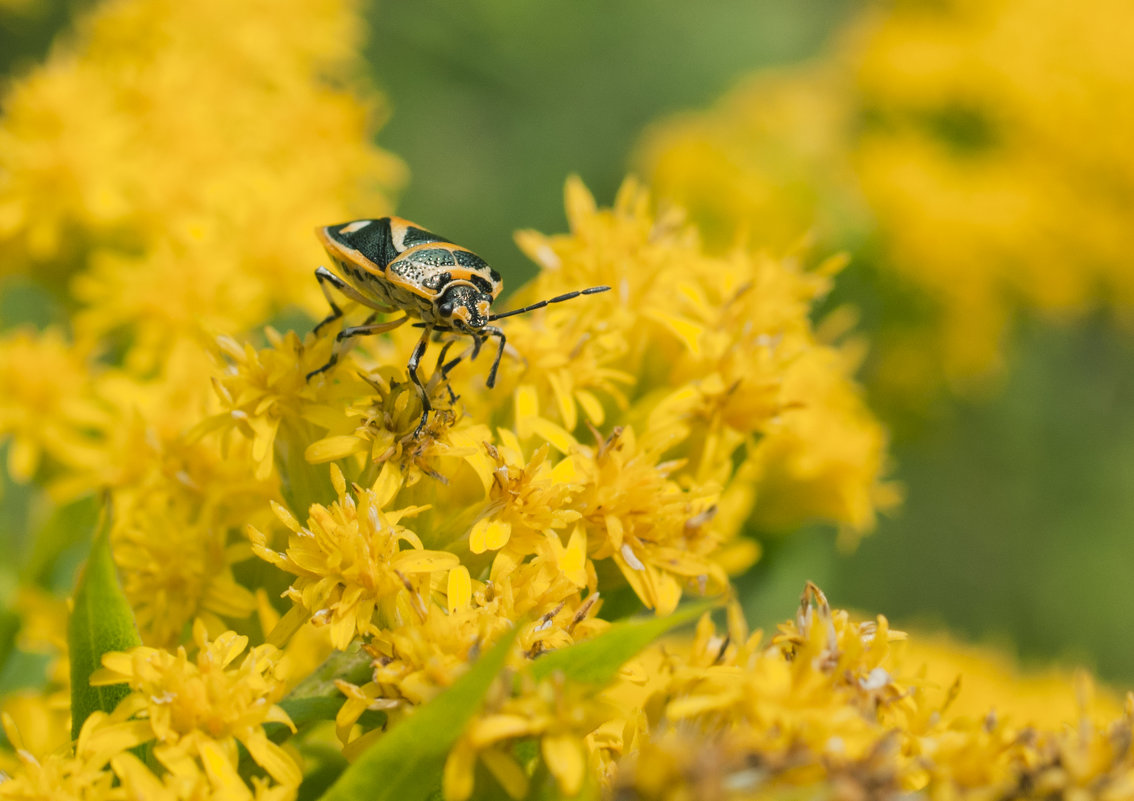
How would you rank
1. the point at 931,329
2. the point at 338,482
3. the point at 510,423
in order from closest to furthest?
the point at 338,482, the point at 510,423, the point at 931,329

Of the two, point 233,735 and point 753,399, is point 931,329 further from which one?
point 233,735

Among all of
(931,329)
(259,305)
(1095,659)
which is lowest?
(1095,659)

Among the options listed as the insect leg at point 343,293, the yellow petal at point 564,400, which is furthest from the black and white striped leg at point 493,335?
the insect leg at point 343,293

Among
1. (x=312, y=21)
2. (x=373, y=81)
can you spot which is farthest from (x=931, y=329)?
(x=373, y=81)

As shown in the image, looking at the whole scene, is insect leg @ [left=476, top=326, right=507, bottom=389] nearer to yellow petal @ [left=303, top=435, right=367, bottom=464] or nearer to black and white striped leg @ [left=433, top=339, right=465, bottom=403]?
black and white striped leg @ [left=433, top=339, right=465, bottom=403]

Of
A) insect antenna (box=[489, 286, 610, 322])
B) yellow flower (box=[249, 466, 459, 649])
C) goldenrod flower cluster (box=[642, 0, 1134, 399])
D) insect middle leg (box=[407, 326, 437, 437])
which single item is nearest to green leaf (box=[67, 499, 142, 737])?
yellow flower (box=[249, 466, 459, 649])

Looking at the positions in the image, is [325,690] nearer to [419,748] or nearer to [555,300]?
[419,748]

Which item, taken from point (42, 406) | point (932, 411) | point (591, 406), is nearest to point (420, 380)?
point (591, 406)
